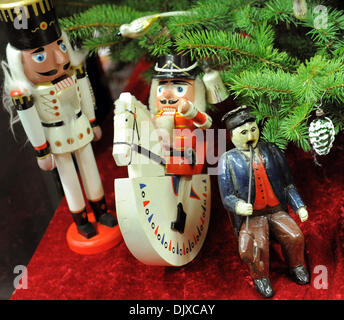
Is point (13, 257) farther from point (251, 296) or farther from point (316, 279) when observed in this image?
point (316, 279)

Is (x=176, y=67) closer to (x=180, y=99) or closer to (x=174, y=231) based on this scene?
(x=180, y=99)

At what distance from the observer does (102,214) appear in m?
1.56

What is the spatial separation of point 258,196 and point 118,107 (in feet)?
1.31

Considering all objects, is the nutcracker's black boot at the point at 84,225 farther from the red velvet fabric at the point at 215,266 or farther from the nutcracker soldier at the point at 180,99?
the nutcracker soldier at the point at 180,99

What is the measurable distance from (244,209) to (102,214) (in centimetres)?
57

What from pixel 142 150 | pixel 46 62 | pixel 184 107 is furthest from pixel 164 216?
pixel 46 62

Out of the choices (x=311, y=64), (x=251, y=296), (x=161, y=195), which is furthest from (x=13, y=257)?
(x=311, y=64)

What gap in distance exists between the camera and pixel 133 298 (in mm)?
1322

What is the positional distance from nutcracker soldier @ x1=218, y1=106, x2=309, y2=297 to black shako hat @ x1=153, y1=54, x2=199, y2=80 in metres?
0.18

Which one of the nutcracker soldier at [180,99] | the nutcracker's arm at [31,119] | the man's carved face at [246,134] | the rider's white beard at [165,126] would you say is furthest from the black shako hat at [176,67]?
the nutcracker's arm at [31,119]

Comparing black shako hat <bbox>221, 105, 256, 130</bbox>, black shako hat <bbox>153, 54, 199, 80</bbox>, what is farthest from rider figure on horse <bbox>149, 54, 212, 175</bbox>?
black shako hat <bbox>221, 105, 256, 130</bbox>

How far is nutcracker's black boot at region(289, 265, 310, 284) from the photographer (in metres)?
1.22

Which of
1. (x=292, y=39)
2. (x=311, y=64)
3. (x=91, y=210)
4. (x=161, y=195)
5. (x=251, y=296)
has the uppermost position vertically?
(x=311, y=64)

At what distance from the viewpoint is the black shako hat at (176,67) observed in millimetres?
1290
